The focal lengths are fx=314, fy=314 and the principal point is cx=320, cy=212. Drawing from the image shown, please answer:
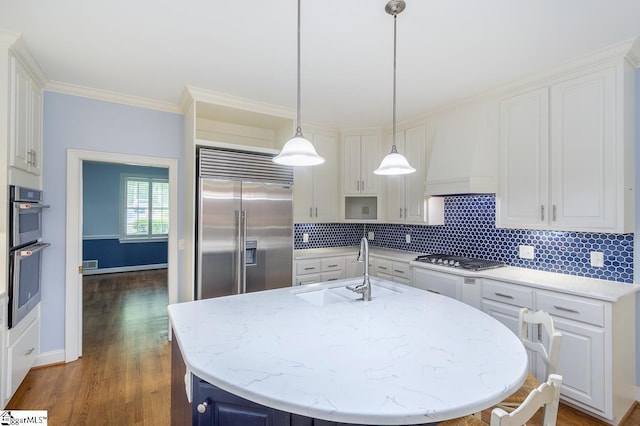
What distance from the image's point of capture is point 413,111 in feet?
11.9

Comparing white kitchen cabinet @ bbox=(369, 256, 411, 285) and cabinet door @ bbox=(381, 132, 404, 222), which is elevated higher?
cabinet door @ bbox=(381, 132, 404, 222)

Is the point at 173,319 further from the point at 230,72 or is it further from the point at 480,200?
the point at 480,200

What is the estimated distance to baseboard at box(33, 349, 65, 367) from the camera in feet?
9.40

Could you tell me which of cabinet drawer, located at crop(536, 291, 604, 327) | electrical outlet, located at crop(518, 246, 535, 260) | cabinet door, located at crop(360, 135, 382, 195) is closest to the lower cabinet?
cabinet drawer, located at crop(536, 291, 604, 327)

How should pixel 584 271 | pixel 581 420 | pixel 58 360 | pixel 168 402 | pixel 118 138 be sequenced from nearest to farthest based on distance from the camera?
pixel 581 420 → pixel 168 402 → pixel 584 271 → pixel 58 360 → pixel 118 138

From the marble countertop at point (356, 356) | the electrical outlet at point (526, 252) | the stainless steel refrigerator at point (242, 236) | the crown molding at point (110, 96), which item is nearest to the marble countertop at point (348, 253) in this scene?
the stainless steel refrigerator at point (242, 236)

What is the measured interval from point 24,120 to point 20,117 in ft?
0.32

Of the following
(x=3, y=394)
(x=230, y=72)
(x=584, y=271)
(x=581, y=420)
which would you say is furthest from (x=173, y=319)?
(x=584, y=271)

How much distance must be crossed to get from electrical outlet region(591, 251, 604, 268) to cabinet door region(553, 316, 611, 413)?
64cm

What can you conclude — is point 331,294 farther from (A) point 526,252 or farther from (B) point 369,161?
(B) point 369,161

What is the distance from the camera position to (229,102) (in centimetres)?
324

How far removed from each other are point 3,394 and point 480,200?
430 cm

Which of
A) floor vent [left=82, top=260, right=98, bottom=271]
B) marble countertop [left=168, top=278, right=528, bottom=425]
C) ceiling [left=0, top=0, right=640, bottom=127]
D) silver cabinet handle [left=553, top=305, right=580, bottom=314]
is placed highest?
ceiling [left=0, top=0, right=640, bottom=127]

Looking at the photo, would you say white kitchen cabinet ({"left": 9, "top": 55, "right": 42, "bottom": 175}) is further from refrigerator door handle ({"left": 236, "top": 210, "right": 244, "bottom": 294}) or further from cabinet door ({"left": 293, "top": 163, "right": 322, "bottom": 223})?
cabinet door ({"left": 293, "top": 163, "right": 322, "bottom": 223})
